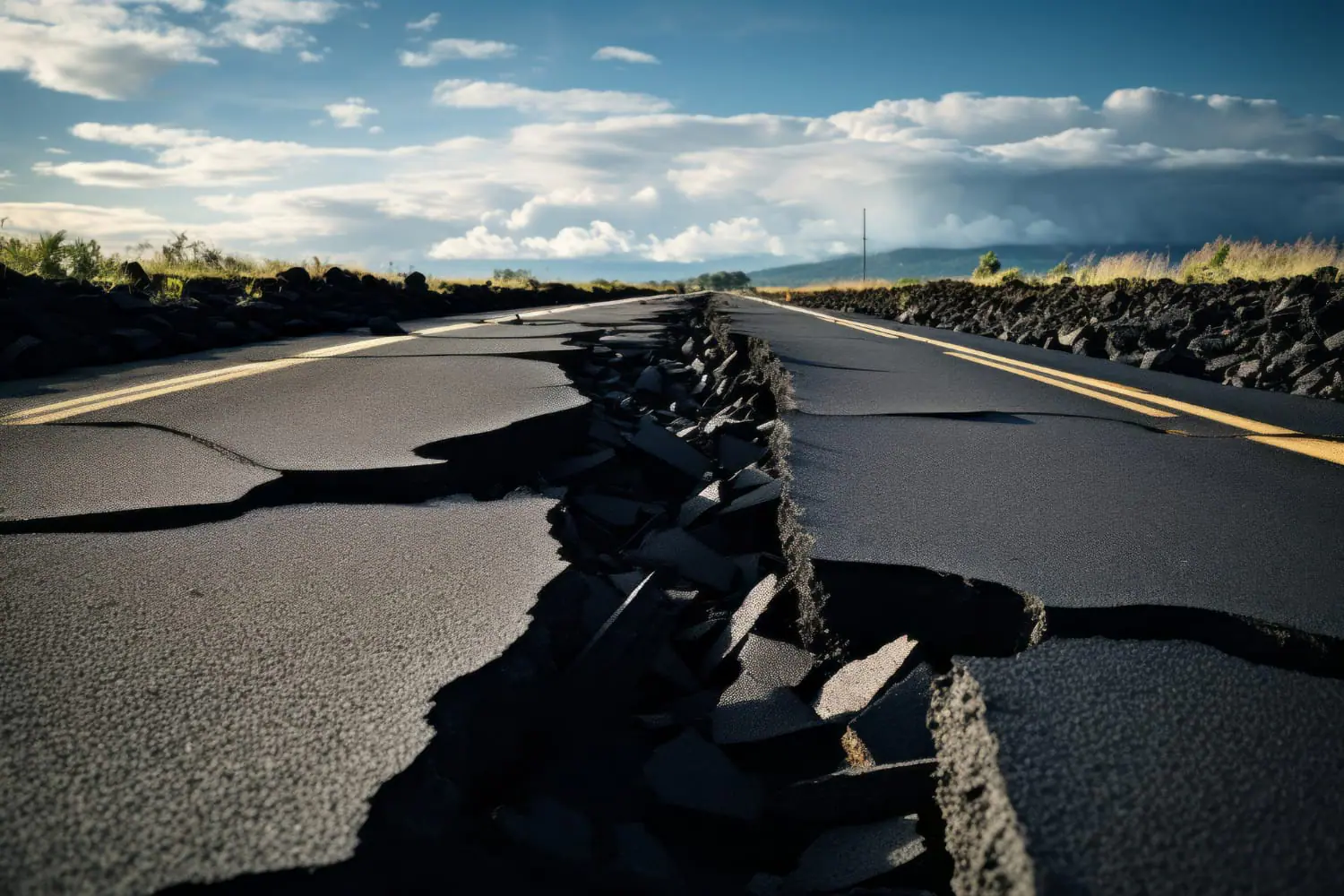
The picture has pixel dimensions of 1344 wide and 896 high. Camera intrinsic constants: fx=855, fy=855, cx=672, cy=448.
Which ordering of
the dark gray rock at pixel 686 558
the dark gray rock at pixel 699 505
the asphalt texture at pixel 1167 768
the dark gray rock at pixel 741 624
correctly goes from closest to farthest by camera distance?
the asphalt texture at pixel 1167 768
the dark gray rock at pixel 741 624
the dark gray rock at pixel 686 558
the dark gray rock at pixel 699 505

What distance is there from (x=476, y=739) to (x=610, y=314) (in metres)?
10.8

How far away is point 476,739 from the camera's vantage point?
5.13ft

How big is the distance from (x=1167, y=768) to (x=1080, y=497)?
1.66 metres

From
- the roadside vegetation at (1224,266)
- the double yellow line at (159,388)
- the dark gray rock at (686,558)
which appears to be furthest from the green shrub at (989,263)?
the dark gray rock at (686,558)

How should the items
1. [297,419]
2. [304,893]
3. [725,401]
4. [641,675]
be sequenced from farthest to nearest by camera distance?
[725,401]
[297,419]
[641,675]
[304,893]

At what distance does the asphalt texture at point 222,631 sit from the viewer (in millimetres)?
1142

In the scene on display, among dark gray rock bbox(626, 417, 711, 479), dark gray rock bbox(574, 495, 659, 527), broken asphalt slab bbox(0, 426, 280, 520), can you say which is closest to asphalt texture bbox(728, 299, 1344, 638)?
dark gray rock bbox(626, 417, 711, 479)

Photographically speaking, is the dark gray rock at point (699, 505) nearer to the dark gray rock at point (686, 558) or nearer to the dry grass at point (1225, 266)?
the dark gray rock at point (686, 558)

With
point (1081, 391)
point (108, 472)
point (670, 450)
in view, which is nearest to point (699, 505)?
point (670, 450)

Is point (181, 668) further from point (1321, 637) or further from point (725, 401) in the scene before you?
point (725, 401)

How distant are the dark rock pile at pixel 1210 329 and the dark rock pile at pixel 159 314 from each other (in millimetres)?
6809

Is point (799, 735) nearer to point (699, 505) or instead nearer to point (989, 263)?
point (699, 505)

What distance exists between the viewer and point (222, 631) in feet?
5.70

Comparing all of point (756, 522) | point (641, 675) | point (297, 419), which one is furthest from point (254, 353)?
point (641, 675)
